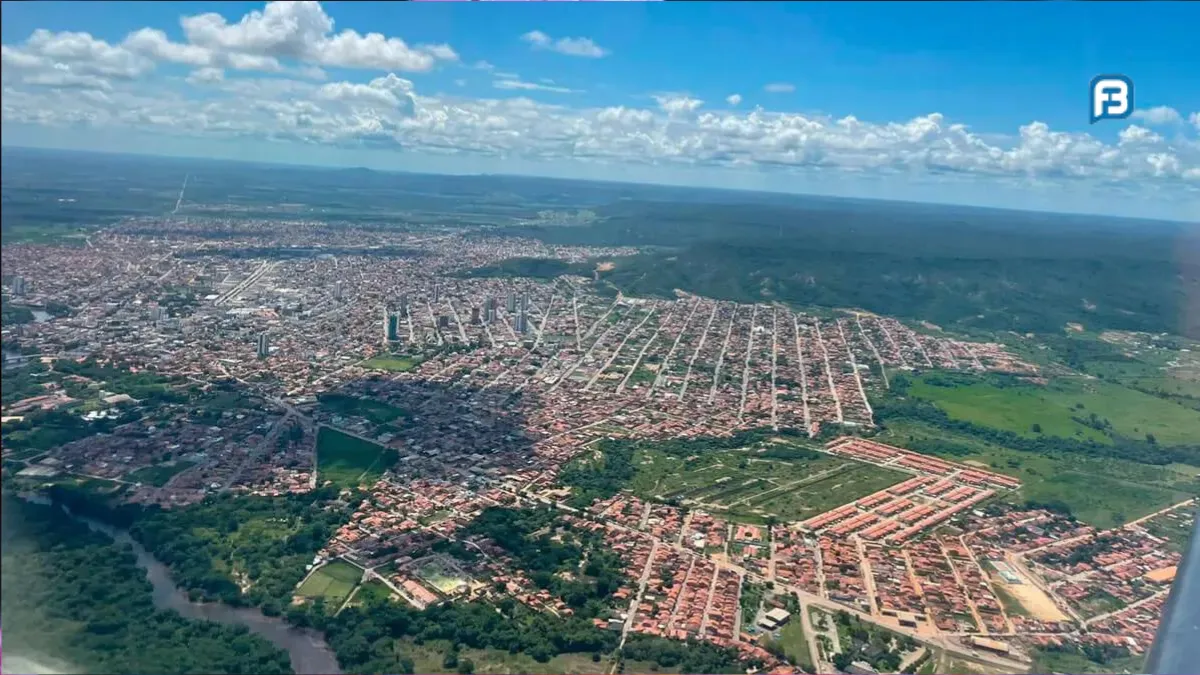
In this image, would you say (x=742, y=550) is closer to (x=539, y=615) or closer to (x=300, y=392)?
(x=539, y=615)

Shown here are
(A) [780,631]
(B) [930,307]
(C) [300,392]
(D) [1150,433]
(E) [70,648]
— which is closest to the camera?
(E) [70,648]

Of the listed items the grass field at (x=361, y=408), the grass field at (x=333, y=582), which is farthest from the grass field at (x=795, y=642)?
the grass field at (x=361, y=408)

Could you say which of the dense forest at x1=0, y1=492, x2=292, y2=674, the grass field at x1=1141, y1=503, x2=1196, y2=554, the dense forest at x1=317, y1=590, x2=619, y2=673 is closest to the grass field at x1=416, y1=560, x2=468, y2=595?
the dense forest at x1=317, y1=590, x2=619, y2=673

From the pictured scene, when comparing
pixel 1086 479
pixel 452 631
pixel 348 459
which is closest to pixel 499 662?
pixel 452 631

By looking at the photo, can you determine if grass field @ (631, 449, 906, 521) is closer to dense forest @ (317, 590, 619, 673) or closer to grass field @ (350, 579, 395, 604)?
dense forest @ (317, 590, 619, 673)

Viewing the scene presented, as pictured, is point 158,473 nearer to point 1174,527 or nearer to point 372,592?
point 372,592

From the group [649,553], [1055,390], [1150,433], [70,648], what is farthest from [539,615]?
[1055,390]

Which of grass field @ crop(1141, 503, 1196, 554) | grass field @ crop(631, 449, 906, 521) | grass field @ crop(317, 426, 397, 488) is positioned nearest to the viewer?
grass field @ crop(1141, 503, 1196, 554)
